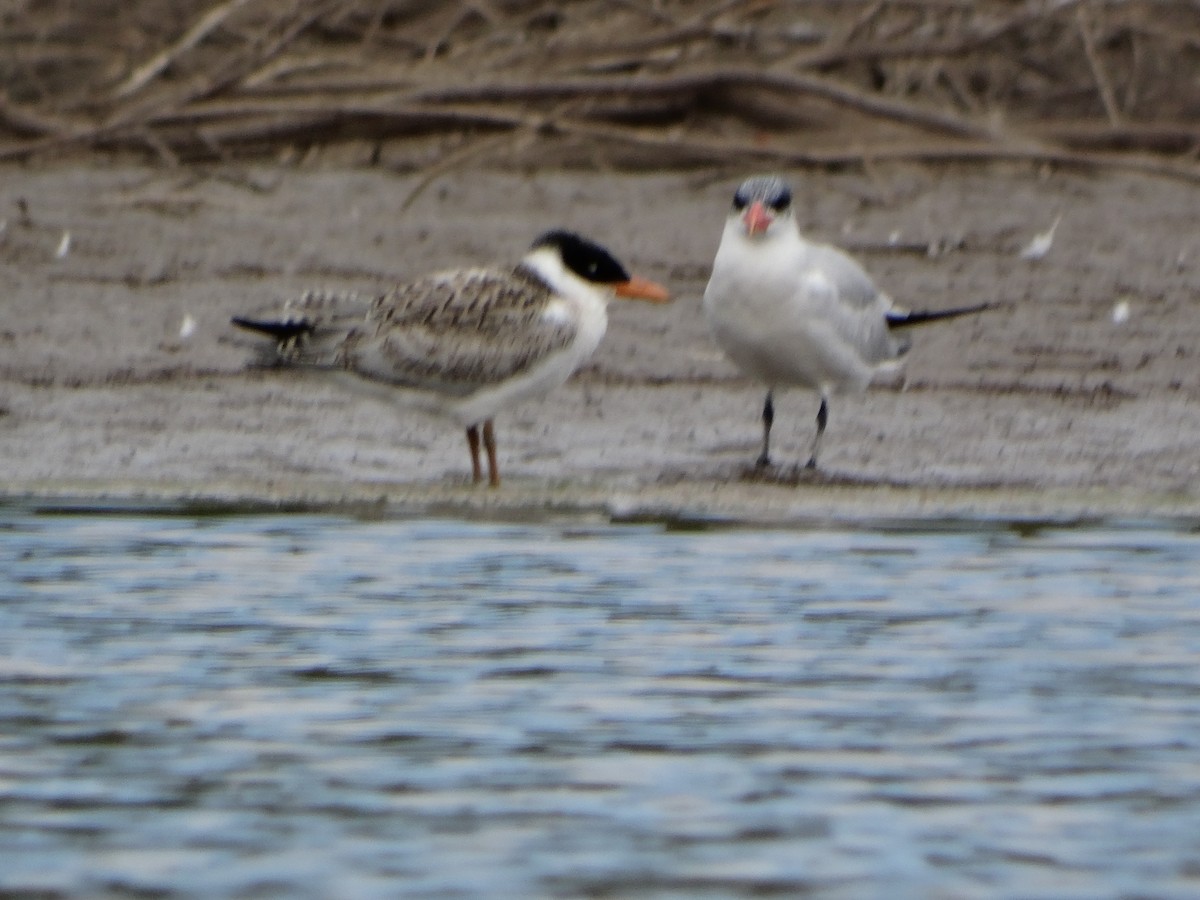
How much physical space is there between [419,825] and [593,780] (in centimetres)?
39

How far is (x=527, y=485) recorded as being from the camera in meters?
8.34

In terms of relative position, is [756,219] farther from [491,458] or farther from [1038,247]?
[1038,247]

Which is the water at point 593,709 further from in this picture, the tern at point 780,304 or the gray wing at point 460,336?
the tern at point 780,304

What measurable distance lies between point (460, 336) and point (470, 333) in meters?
0.03

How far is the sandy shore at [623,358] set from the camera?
330 inches

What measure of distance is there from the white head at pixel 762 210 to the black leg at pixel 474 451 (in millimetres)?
972

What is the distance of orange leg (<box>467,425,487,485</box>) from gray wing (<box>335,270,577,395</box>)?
150mm

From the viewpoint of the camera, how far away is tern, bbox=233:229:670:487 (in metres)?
8.22

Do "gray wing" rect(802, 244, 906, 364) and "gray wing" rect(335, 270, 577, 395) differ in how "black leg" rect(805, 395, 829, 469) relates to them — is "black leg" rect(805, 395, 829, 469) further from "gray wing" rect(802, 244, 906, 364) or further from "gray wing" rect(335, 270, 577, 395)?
"gray wing" rect(335, 270, 577, 395)

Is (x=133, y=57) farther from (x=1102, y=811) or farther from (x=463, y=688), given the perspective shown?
(x=1102, y=811)

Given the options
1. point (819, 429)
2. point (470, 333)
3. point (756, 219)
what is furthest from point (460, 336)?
point (819, 429)

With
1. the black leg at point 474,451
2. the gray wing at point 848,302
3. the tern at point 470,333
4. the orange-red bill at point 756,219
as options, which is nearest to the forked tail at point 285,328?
the tern at point 470,333

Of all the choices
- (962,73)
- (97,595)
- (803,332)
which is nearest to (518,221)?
(962,73)

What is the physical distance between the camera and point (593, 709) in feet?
17.5
